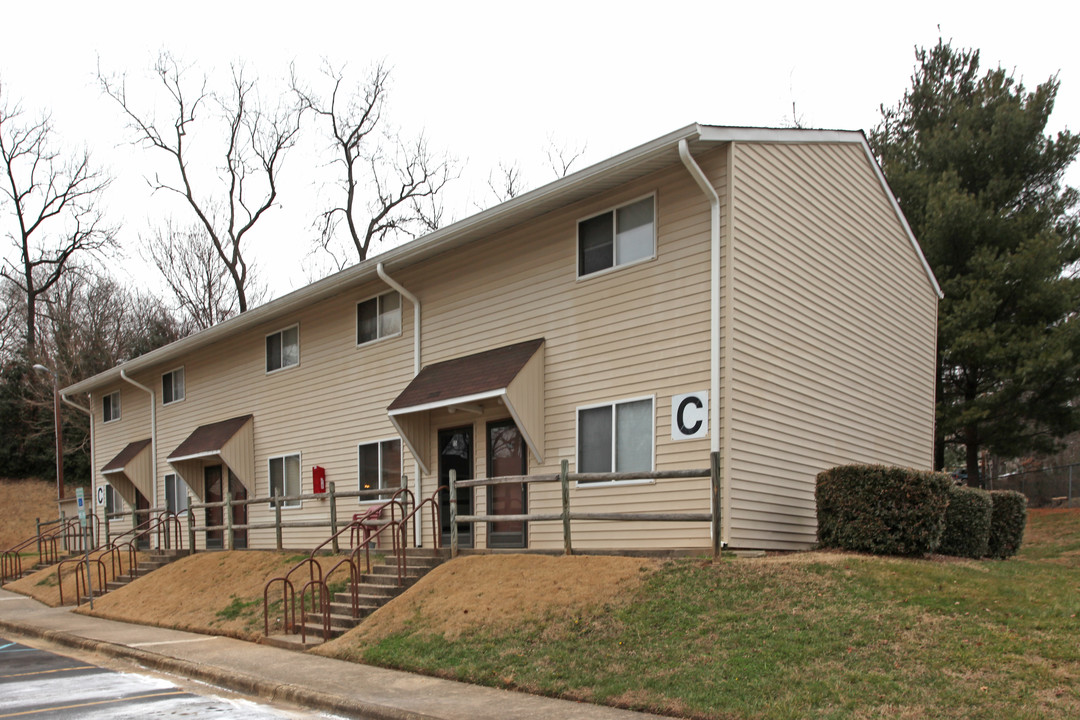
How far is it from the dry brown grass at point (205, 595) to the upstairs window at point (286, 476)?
184cm

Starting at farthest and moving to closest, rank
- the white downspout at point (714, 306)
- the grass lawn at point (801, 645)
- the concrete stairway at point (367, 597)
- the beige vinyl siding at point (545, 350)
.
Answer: the concrete stairway at point (367, 597), the beige vinyl siding at point (545, 350), the white downspout at point (714, 306), the grass lawn at point (801, 645)

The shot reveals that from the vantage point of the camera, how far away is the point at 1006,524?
50.3 ft

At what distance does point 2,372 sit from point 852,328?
46874mm

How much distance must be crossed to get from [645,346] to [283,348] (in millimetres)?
10979

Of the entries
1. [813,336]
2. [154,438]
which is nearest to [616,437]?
[813,336]

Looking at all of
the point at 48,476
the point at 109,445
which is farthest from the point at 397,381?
the point at 48,476

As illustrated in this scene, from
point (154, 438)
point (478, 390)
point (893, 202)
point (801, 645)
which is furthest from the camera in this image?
point (154, 438)

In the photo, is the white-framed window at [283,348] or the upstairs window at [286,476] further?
the white-framed window at [283,348]

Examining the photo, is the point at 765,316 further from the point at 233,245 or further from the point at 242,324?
the point at 233,245

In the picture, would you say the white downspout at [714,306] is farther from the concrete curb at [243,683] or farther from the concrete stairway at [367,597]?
the concrete curb at [243,683]

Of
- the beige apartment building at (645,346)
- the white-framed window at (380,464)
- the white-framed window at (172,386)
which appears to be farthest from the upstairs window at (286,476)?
the white-framed window at (172,386)

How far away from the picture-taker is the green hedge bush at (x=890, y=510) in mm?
11023

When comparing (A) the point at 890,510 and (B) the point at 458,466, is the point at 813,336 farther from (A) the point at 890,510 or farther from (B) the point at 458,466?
(B) the point at 458,466

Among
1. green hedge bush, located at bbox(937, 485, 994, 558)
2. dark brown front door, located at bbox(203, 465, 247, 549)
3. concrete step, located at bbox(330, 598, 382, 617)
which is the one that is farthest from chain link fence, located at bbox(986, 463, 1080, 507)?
Answer: concrete step, located at bbox(330, 598, 382, 617)
